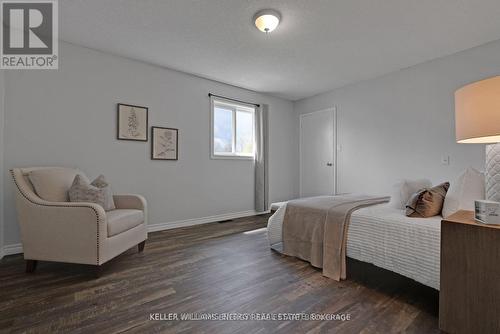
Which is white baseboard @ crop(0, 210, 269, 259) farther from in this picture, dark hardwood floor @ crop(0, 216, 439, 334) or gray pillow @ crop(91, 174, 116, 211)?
gray pillow @ crop(91, 174, 116, 211)

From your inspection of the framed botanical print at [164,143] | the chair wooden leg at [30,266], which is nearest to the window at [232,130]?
the framed botanical print at [164,143]

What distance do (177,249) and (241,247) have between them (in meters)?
0.74

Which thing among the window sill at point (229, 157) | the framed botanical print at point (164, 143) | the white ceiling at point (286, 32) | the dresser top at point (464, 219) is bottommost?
the dresser top at point (464, 219)

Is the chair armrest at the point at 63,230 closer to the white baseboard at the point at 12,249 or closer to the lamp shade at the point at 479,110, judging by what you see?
the white baseboard at the point at 12,249

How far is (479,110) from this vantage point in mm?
1101

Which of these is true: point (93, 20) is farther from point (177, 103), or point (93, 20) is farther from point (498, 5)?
point (498, 5)

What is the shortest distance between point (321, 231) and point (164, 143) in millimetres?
2580

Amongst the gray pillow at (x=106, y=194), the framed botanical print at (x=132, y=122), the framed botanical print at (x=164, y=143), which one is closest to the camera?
the gray pillow at (x=106, y=194)

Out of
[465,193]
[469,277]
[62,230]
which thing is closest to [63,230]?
[62,230]

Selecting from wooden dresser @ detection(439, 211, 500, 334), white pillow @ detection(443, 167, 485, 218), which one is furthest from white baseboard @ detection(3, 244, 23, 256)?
white pillow @ detection(443, 167, 485, 218)

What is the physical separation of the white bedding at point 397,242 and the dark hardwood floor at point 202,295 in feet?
0.78

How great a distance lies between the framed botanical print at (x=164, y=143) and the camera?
3.40m

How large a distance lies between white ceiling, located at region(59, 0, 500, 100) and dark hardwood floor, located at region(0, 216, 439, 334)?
8.01ft

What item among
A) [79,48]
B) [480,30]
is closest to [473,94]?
[480,30]
